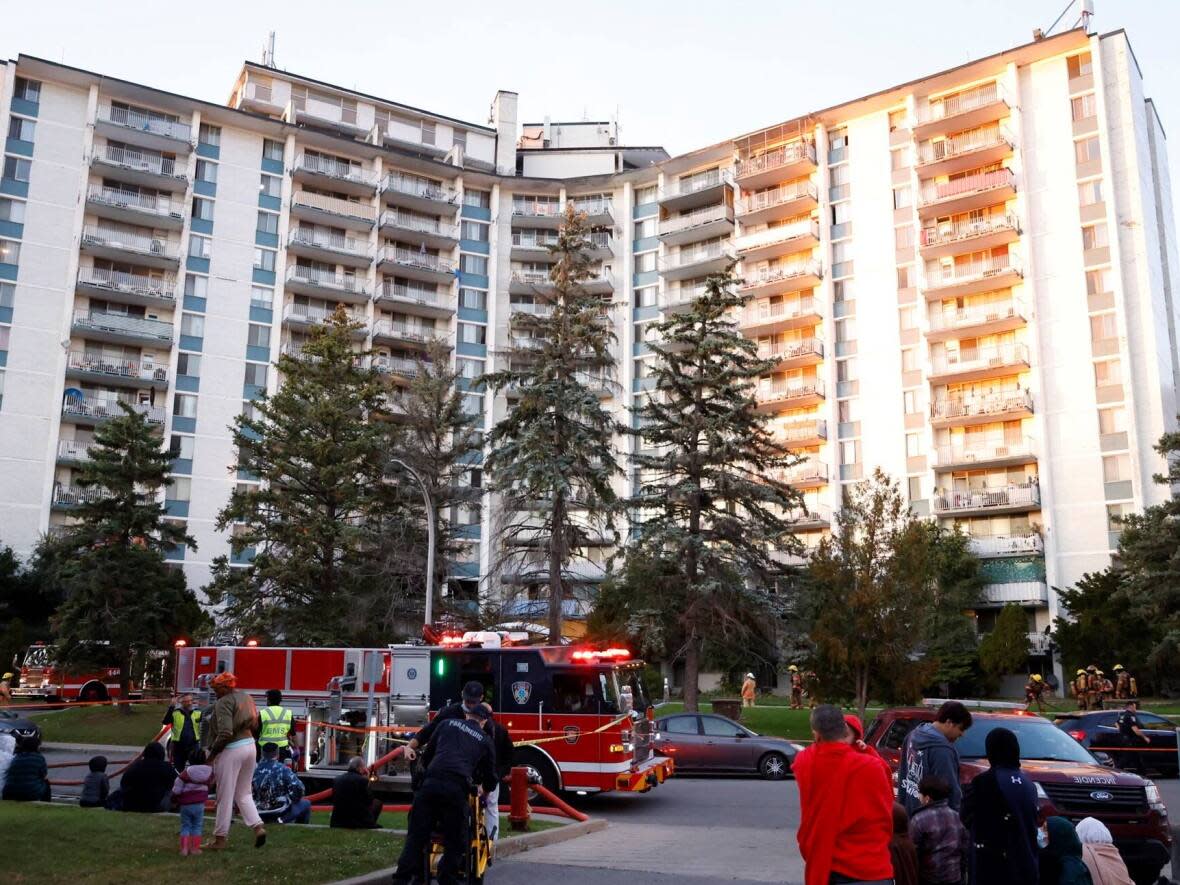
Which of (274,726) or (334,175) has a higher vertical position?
(334,175)

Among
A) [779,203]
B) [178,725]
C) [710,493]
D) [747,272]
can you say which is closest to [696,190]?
[779,203]

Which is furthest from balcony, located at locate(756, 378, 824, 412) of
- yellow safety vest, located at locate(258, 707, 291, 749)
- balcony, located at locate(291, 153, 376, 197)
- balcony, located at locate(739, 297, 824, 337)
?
yellow safety vest, located at locate(258, 707, 291, 749)

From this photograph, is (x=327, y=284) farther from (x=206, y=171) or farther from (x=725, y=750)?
(x=725, y=750)

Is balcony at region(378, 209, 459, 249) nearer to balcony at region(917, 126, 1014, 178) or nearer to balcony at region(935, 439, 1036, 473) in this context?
balcony at region(917, 126, 1014, 178)

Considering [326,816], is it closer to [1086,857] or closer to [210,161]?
[1086,857]

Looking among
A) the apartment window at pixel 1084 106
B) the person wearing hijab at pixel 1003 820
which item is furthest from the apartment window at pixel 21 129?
the person wearing hijab at pixel 1003 820

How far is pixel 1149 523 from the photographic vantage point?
115 ft

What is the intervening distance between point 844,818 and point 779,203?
203ft

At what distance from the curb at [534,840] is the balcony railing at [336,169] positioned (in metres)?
58.6

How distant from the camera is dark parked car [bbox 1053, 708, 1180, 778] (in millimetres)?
21188

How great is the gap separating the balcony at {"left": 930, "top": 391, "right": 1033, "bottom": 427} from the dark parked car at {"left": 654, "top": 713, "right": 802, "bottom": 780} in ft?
120

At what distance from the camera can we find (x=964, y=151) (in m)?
57.3

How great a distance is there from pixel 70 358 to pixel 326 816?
50.4 metres

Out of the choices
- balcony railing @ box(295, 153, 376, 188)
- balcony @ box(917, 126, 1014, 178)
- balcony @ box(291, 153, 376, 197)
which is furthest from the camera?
balcony railing @ box(295, 153, 376, 188)
